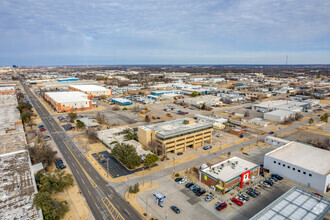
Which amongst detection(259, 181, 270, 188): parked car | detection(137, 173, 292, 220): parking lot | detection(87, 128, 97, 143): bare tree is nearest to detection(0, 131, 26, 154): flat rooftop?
detection(87, 128, 97, 143): bare tree

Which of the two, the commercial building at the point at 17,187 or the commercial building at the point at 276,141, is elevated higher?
the commercial building at the point at 17,187

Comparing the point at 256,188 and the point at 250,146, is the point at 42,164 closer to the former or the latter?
the point at 256,188

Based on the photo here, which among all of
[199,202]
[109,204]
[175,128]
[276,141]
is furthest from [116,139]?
[276,141]

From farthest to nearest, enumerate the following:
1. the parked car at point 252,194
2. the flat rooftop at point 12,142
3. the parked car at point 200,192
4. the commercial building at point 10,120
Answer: the commercial building at point 10,120
the flat rooftop at point 12,142
the parked car at point 200,192
the parked car at point 252,194

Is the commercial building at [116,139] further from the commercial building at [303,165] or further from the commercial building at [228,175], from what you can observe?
the commercial building at [303,165]

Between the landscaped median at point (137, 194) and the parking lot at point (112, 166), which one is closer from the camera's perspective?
the landscaped median at point (137, 194)

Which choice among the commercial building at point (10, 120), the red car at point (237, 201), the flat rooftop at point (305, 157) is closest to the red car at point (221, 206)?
the red car at point (237, 201)

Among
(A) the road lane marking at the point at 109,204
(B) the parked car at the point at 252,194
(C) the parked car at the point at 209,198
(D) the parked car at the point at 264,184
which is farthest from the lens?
(D) the parked car at the point at 264,184

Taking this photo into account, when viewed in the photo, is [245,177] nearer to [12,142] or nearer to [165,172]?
[165,172]

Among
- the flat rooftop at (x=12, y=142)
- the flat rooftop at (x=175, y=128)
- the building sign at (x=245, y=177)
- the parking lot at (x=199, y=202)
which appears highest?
the flat rooftop at (x=175, y=128)
